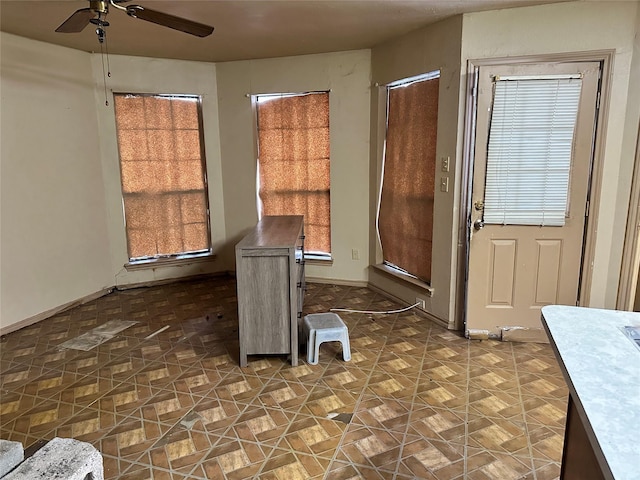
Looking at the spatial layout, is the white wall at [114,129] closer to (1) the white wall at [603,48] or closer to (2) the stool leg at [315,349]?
(2) the stool leg at [315,349]

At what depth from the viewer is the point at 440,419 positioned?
2.39 metres

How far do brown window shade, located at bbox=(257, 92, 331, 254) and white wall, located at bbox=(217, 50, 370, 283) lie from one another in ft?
0.35

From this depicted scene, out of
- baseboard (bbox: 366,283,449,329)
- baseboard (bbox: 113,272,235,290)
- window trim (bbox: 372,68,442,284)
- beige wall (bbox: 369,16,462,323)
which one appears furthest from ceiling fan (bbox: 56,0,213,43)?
baseboard (bbox: 113,272,235,290)

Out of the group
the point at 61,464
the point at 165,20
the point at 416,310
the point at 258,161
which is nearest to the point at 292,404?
the point at 61,464

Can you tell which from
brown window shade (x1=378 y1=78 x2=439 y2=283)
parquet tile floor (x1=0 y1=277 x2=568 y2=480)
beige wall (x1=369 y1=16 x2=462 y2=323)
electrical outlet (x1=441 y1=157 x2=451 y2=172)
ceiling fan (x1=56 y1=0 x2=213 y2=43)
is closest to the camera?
parquet tile floor (x1=0 y1=277 x2=568 y2=480)

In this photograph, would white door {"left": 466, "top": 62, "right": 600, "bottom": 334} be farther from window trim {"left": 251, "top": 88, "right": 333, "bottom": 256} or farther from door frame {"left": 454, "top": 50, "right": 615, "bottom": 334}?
window trim {"left": 251, "top": 88, "right": 333, "bottom": 256}

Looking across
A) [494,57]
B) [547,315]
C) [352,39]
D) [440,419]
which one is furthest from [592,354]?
[352,39]

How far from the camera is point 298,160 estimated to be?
483cm

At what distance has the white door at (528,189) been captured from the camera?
3.05 metres

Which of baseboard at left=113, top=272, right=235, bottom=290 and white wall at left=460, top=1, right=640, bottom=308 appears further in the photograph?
baseboard at left=113, top=272, right=235, bottom=290

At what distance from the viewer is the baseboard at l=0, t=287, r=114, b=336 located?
3.67m

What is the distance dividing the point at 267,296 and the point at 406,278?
66.0 inches

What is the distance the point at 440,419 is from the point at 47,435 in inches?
85.3

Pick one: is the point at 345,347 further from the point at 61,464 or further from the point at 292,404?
the point at 61,464
